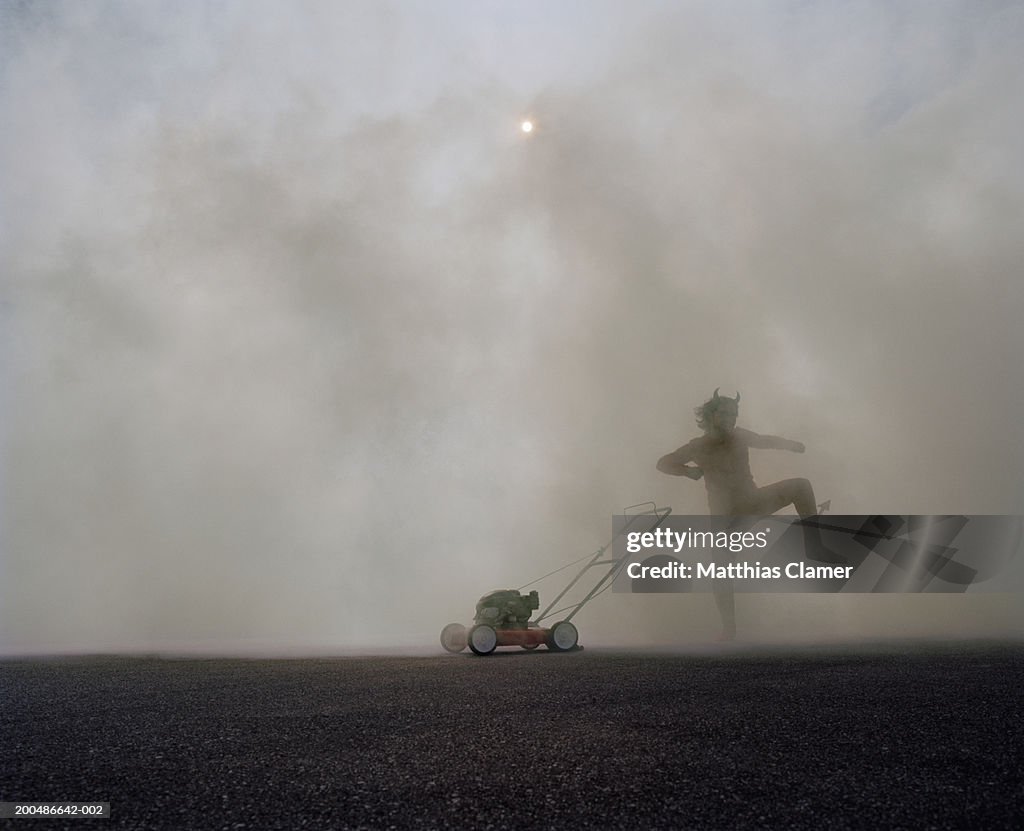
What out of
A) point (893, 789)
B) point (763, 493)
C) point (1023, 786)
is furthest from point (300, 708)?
point (763, 493)

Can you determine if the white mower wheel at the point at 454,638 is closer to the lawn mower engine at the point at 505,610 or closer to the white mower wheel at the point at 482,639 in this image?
the lawn mower engine at the point at 505,610

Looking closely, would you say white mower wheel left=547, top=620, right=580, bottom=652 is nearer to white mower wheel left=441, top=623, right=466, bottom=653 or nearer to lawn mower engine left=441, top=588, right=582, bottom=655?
lawn mower engine left=441, top=588, right=582, bottom=655

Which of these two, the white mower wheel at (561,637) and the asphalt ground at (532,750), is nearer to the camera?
the asphalt ground at (532,750)

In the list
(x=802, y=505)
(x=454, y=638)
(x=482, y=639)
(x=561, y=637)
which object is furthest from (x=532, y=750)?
(x=802, y=505)

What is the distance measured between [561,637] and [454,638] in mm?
2375

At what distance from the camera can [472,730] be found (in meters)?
5.80

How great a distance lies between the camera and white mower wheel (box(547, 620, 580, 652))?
49.0 feet

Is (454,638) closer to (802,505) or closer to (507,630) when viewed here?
(507,630)

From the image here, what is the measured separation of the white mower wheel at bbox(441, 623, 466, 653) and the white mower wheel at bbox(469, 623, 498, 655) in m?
1.27

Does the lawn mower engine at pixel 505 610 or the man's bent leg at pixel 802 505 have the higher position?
the man's bent leg at pixel 802 505

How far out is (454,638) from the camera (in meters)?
15.5

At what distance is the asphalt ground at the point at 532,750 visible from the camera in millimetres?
3811

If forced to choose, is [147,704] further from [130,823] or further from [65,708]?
[130,823]

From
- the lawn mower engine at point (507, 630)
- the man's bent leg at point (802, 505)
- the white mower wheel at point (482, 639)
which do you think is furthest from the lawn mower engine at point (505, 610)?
the man's bent leg at point (802, 505)
